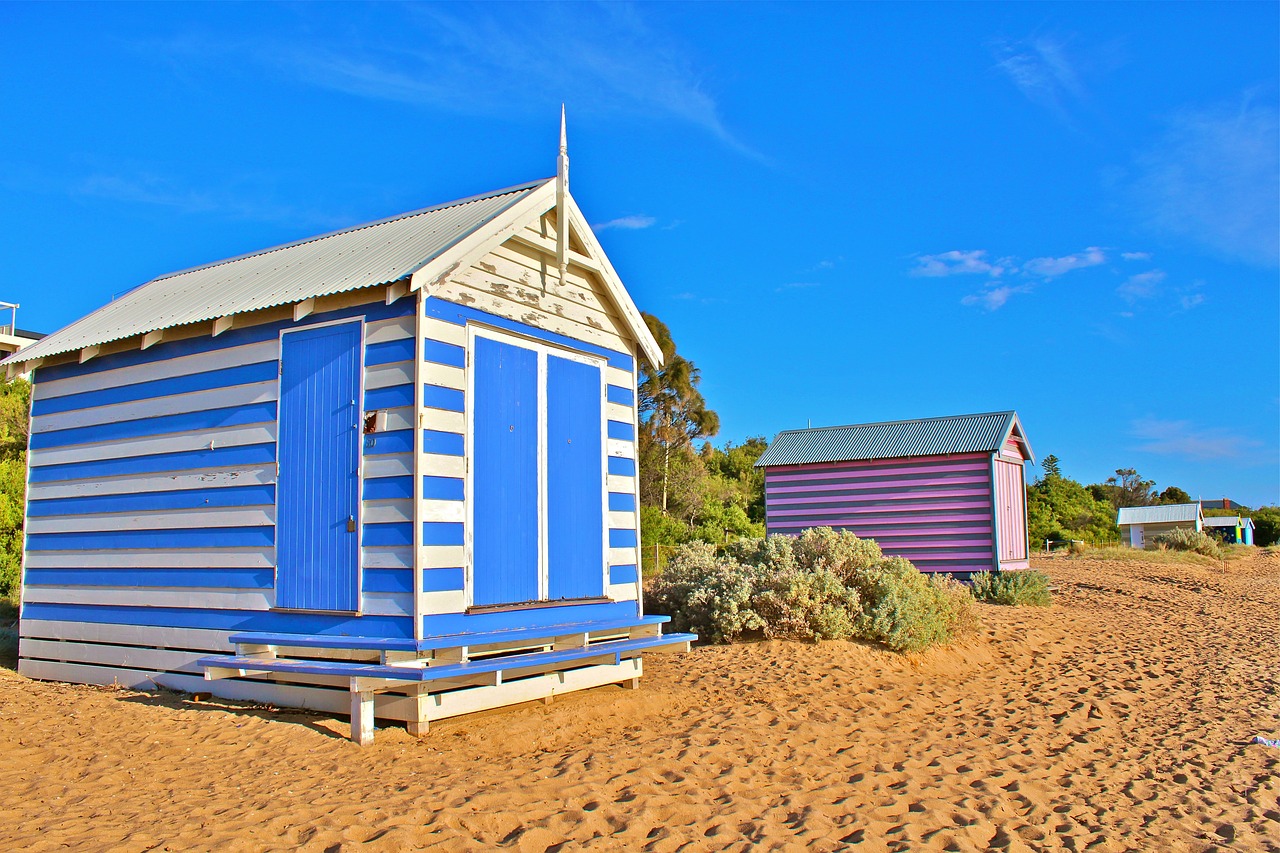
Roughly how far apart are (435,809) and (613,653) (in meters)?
3.57

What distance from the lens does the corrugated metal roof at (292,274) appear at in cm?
798

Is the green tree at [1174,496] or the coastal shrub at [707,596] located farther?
the green tree at [1174,496]

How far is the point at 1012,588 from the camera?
59.3ft

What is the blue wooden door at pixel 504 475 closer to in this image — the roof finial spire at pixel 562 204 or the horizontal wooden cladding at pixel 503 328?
the horizontal wooden cladding at pixel 503 328

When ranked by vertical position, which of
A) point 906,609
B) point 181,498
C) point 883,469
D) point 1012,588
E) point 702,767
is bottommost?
point 702,767

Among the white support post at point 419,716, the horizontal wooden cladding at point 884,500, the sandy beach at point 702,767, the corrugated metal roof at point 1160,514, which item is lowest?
the sandy beach at point 702,767

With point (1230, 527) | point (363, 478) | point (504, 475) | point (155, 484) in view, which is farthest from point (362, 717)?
point (1230, 527)

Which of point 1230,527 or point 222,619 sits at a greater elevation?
point 222,619

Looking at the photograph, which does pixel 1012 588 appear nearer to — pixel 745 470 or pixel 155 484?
pixel 155 484

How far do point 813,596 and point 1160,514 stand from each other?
4845 cm

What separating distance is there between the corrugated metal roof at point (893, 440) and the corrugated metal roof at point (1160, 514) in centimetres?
3739

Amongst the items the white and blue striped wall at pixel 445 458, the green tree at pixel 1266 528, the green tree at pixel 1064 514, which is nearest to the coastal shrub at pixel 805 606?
the white and blue striped wall at pixel 445 458

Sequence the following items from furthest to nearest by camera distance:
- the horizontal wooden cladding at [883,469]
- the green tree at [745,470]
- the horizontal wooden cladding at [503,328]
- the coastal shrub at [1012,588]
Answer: the green tree at [745,470] → the horizontal wooden cladding at [883,469] → the coastal shrub at [1012,588] → the horizontal wooden cladding at [503,328]

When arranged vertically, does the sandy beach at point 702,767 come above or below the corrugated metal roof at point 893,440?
→ below
